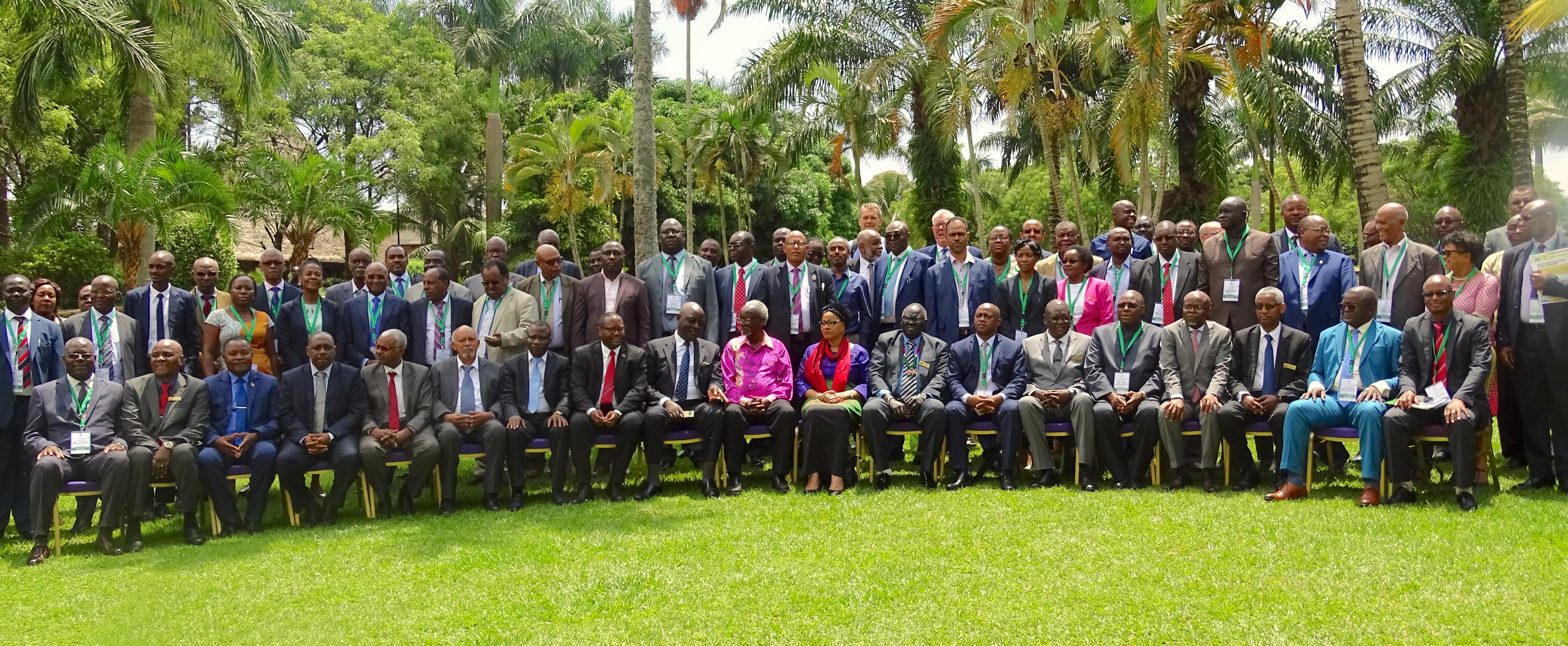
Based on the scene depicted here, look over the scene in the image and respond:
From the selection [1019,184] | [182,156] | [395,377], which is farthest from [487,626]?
[1019,184]

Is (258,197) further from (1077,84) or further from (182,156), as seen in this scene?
(1077,84)

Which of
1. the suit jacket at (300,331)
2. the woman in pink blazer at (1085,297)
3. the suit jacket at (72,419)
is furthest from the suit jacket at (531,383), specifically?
the woman in pink blazer at (1085,297)

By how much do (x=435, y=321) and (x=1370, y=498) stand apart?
7777 mm

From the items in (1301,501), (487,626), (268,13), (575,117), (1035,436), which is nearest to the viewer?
(487,626)

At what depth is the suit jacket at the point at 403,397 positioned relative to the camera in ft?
30.0

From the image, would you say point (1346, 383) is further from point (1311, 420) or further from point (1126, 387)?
point (1126, 387)

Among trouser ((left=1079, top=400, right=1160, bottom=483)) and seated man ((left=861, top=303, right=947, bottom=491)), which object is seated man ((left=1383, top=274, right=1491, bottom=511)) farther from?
seated man ((left=861, top=303, right=947, bottom=491))

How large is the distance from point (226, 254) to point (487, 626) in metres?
27.3

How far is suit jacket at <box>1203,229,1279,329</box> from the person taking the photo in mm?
9344

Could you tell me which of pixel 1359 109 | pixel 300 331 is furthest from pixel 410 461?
pixel 1359 109

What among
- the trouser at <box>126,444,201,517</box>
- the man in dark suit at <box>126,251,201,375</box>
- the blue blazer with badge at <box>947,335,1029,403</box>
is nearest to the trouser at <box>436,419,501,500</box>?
the trouser at <box>126,444,201,517</box>

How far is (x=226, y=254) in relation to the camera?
96.5ft

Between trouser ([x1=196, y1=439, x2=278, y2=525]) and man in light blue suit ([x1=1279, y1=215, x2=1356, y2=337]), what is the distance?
26.9 feet

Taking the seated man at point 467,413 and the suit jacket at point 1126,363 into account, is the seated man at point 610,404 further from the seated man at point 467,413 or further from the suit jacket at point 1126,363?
the suit jacket at point 1126,363
